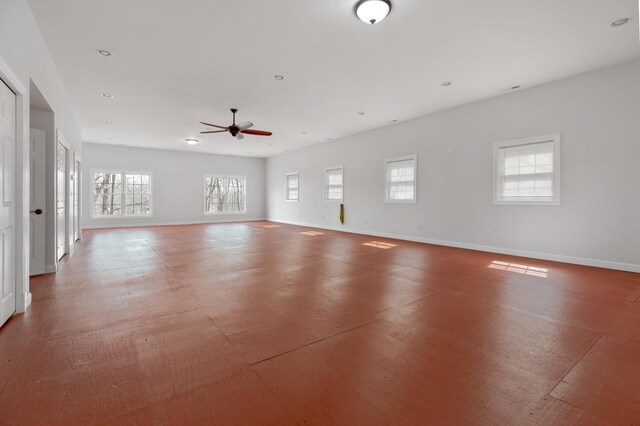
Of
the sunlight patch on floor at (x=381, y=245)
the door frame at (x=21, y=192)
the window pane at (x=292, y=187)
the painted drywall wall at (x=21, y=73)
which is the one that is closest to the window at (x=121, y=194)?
the window pane at (x=292, y=187)

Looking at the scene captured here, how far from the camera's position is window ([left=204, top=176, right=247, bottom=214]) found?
13.1 meters

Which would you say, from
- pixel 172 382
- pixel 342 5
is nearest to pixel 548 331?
pixel 172 382

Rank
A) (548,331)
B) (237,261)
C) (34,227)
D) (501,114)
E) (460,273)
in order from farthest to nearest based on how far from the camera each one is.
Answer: (501,114)
(237,261)
(460,273)
(34,227)
(548,331)

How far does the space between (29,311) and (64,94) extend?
4551 millimetres

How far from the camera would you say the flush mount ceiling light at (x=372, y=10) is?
10.0 ft

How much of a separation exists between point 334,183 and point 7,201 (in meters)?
8.51

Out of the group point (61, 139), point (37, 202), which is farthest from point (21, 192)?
point (61, 139)

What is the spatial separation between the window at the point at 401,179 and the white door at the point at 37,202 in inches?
286

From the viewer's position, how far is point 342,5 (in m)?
3.18

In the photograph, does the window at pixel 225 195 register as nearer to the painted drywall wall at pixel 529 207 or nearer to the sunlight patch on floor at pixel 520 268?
the painted drywall wall at pixel 529 207

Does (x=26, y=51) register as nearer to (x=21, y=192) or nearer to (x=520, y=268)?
(x=21, y=192)

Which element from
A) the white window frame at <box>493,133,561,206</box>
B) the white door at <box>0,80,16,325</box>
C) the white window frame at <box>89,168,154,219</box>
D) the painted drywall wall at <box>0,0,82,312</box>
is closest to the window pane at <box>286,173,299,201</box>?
the white window frame at <box>89,168,154,219</box>

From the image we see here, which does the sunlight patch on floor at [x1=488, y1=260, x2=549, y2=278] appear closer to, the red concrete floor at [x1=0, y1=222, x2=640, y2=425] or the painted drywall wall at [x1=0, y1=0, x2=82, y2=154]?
the red concrete floor at [x1=0, y1=222, x2=640, y2=425]

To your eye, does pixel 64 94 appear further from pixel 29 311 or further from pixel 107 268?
pixel 29 311
